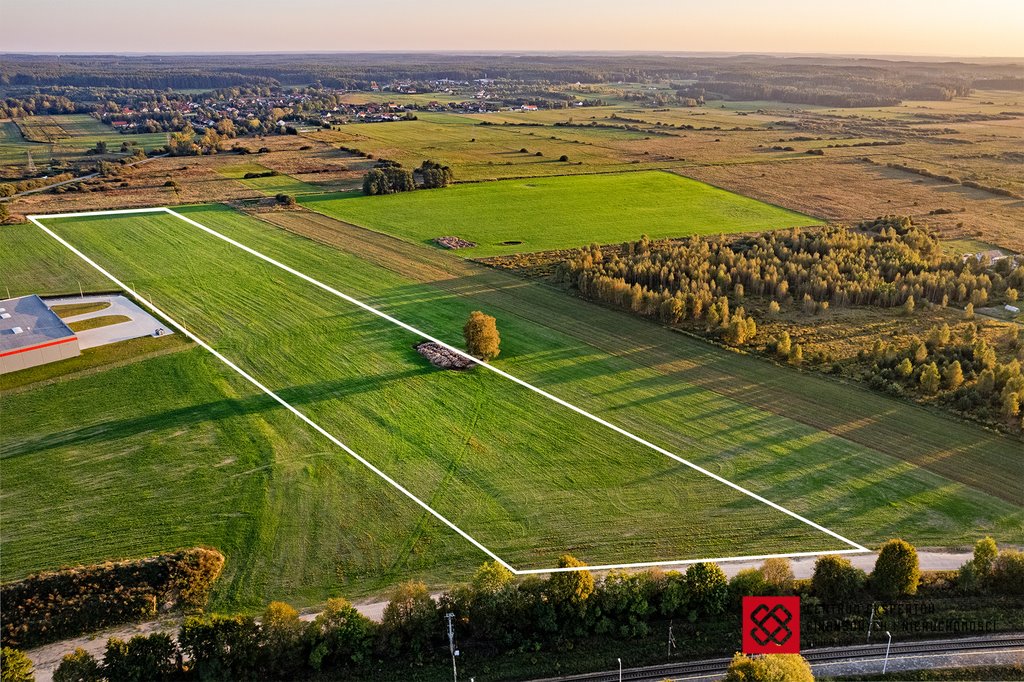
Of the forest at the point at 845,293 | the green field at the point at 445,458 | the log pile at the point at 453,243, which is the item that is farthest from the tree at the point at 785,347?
the log pile at the point at 453,243

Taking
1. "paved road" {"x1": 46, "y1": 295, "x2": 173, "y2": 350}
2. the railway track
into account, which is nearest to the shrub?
the railway track

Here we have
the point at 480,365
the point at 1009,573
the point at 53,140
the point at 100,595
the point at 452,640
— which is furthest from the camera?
the point at 53,140

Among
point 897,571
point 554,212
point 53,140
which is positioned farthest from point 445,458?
point 53,140

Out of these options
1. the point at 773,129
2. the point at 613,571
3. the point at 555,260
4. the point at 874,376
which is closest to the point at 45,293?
the point at 555,260

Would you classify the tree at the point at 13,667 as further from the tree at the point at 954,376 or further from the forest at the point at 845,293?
the tree at the point at 954,376

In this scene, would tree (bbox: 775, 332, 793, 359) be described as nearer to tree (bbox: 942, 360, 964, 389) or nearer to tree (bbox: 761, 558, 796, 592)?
tree (bbox: 942, 360, 964, 389)

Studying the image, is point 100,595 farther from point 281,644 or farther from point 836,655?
point 836,655
